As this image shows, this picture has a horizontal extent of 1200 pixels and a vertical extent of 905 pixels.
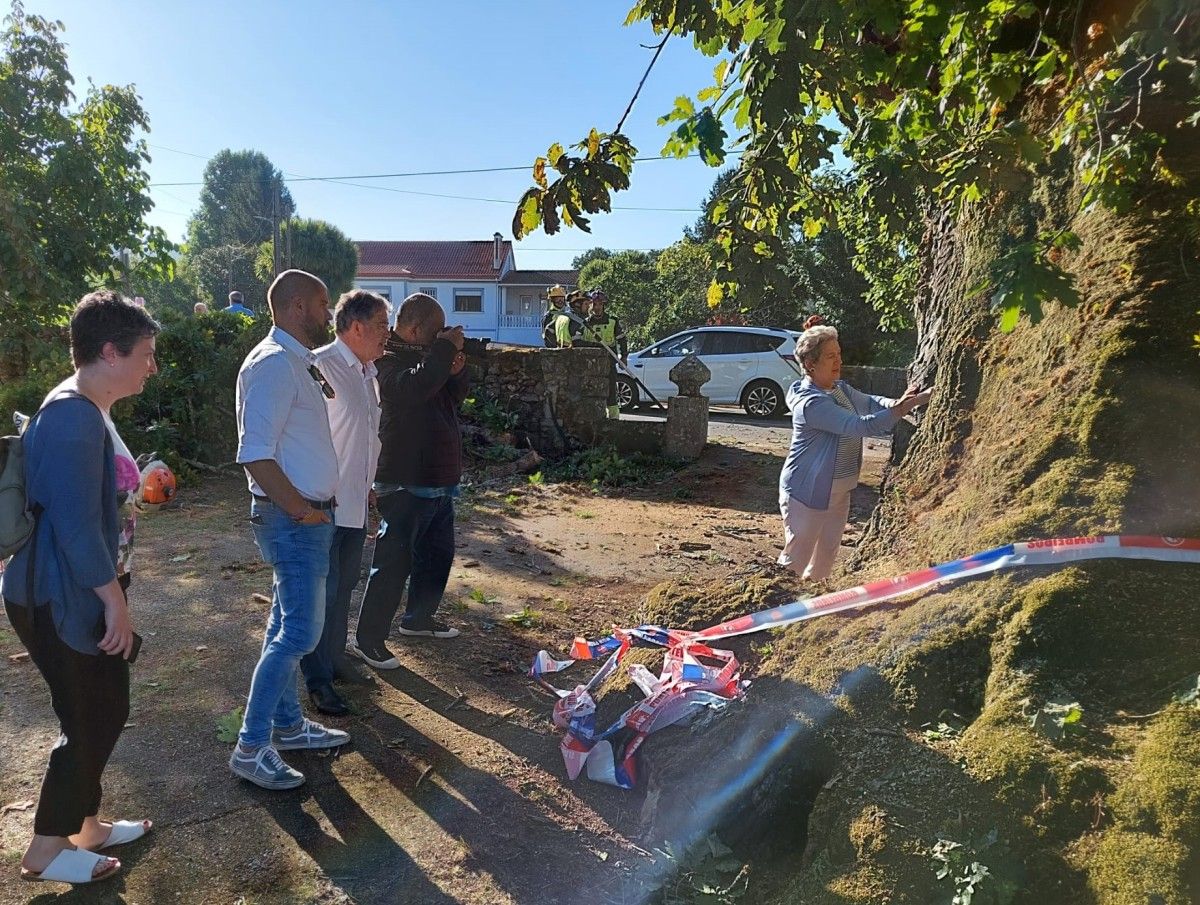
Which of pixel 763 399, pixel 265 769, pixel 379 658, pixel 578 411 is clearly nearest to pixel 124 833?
pixel 265 769

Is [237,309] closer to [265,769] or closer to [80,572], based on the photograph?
[265,769]

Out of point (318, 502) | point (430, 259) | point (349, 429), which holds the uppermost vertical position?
point (430, 259)

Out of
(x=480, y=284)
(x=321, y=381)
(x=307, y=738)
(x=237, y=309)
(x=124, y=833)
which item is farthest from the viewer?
(x=480, y=284)

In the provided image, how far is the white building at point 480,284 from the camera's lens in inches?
1796

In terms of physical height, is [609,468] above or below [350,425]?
below

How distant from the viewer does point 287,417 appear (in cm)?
301

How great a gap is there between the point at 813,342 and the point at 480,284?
142ft

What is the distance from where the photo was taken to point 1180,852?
5.53ft

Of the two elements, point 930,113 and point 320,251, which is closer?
point 930,113

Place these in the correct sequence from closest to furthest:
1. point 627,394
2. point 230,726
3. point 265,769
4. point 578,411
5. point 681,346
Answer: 1. point 265,769
2. point 230,726
3. point 578,411
4. point 627,394
5. point 681,346

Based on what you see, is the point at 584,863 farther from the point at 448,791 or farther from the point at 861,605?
the point at 861,605

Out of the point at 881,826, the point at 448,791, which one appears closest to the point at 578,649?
the point at 448,791

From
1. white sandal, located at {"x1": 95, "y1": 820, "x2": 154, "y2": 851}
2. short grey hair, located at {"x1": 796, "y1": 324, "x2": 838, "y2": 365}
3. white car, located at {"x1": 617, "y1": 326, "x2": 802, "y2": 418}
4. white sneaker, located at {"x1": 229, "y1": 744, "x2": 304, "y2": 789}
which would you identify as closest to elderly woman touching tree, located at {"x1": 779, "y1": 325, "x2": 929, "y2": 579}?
short grey hair, located at {"x1": 796, "y1": 324, "x2": 838, "y2": 365}

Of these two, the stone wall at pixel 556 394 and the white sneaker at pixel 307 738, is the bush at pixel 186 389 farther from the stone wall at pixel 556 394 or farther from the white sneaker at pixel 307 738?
the white sneaker at pixel 307 738
